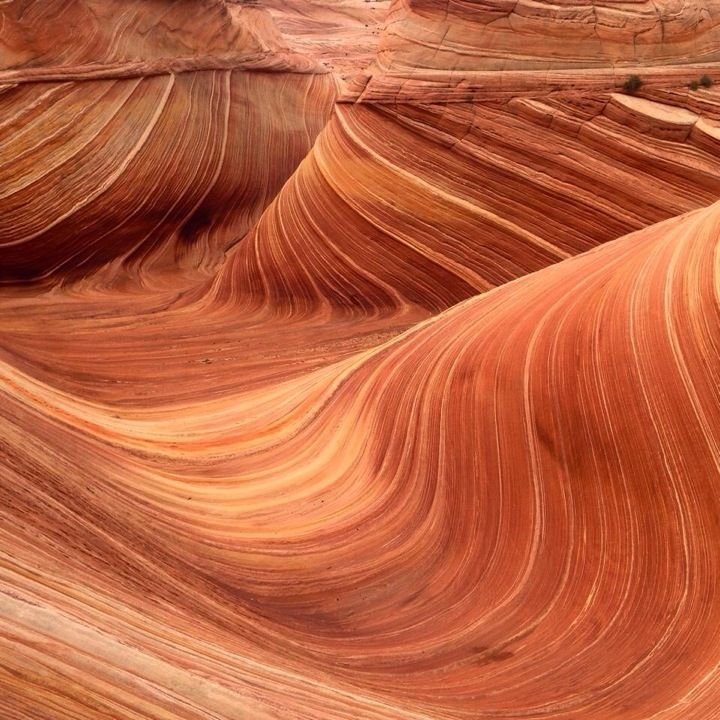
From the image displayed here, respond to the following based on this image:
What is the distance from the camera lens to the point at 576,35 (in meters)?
7.62

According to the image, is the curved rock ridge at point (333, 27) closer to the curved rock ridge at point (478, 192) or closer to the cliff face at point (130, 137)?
the cliff face at point (130, 137)

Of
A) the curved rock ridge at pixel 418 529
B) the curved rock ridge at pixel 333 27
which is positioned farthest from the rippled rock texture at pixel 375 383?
the curved rock ridge at pixel 333 27

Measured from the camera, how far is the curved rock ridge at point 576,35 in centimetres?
759

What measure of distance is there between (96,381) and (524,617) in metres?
4.08

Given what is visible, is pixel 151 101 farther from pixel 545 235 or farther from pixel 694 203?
pixel 694 203

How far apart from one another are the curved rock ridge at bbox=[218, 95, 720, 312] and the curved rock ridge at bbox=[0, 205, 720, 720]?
153 cm

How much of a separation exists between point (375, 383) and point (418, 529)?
1330 millimetres

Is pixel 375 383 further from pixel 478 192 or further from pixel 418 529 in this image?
pixel 478 192

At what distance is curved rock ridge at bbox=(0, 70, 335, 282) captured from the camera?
9164mm

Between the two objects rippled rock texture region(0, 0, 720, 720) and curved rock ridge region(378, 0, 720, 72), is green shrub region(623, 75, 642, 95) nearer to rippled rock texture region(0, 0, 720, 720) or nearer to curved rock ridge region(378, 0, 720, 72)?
rippled rock texture region(0, 0, 720, 720)

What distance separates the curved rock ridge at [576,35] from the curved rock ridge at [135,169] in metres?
4.01

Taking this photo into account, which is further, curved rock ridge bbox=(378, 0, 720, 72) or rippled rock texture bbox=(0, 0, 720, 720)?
curved rock ridge bbox=(378, 0, 720, 72)

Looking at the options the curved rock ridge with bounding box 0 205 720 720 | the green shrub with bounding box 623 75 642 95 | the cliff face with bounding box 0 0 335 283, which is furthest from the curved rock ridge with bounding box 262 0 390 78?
the curved rock ridge with bounding box 0 205 720 720

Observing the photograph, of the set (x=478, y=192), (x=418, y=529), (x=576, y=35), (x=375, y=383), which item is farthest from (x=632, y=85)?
(x=418, y=529)
